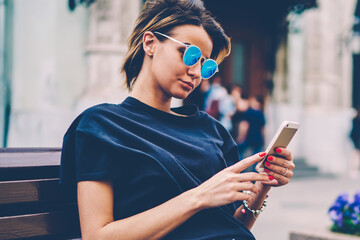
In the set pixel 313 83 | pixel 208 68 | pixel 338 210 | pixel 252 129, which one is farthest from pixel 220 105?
pixel 208 68


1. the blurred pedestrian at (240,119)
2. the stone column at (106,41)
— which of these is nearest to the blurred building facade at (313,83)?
the blurred pedestrian at (240,119)

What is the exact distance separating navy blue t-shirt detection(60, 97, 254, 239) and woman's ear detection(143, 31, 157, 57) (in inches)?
8.1

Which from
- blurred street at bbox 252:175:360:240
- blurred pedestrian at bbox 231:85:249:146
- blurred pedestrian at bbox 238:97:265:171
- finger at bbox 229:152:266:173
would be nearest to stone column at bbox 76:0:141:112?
blurred pedestrian at bbox 231:85:249:146

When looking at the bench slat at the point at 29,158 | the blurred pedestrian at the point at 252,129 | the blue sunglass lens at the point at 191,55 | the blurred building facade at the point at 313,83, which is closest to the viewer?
the bench slat at the point at 29,158

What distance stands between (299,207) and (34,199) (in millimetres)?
6281

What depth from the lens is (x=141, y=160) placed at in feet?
5.47

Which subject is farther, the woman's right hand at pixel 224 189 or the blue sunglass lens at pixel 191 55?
the blue sunglass lens at pixel 191 55

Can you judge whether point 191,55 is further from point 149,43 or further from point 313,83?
point 313,83

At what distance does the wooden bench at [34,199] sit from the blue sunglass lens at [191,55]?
63 centimetres

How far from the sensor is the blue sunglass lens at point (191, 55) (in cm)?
181

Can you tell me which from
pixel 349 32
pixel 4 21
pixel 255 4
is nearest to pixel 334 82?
pixel 349 32

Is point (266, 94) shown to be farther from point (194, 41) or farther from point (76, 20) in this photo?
point (194, 41)

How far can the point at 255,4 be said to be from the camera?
11.7 m

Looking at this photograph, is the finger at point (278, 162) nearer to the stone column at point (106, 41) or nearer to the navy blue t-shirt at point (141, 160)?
the navy blue t-shirt at point (141, 160)
